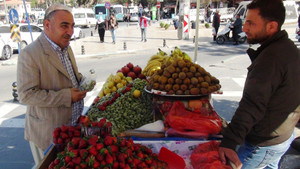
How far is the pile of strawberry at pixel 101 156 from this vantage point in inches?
62.5

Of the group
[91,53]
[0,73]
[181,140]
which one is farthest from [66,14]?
[91,53]

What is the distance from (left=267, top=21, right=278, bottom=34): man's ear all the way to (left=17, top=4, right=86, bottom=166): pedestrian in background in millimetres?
1688

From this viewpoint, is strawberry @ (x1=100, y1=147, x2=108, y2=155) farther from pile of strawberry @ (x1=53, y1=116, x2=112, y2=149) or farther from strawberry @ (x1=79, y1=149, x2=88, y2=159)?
pile of strawberry @ (x1=53, y1=116, x2=112, y2=149)

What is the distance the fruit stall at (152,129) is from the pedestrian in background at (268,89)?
0.33 m

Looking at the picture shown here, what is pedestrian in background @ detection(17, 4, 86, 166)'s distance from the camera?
84.6 inches

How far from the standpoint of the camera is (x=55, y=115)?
2.34m

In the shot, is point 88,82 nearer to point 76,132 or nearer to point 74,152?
point 76,132

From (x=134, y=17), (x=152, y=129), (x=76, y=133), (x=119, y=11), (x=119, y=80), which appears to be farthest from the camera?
(x=119, y=11)

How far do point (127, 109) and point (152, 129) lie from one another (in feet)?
1.70

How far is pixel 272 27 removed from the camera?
176 centimetres

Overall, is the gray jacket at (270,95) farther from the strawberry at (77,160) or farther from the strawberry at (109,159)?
the strawberry at (77,160)

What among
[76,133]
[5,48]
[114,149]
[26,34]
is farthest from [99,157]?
[26,34]

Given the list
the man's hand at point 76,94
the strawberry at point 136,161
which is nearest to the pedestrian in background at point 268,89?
the strawberry at point 136,161

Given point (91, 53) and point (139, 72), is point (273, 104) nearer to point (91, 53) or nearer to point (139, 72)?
point (139, 72)
